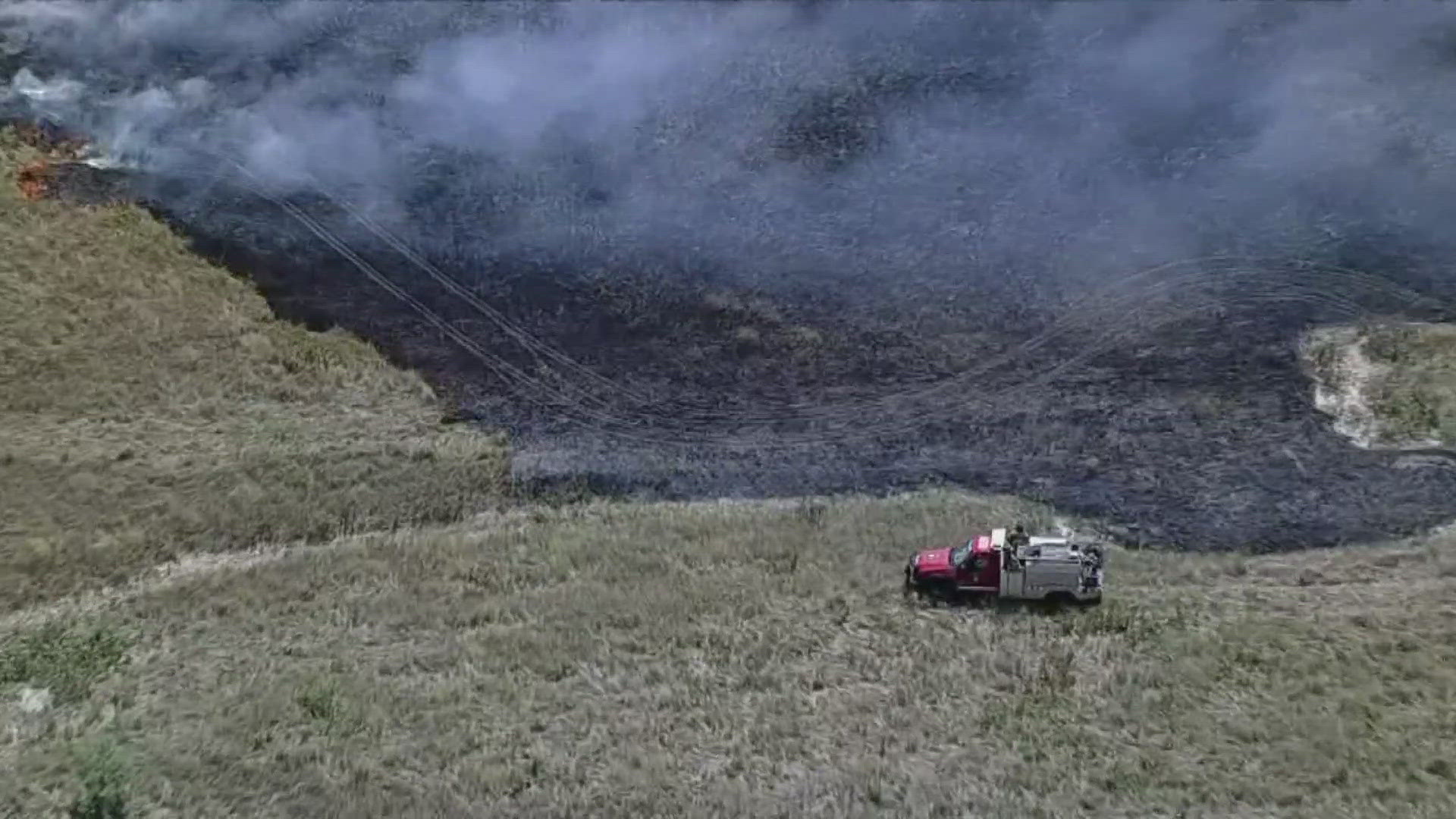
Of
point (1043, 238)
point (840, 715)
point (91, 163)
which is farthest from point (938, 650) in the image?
point (91, 163)

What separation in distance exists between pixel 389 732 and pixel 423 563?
4.19 metres

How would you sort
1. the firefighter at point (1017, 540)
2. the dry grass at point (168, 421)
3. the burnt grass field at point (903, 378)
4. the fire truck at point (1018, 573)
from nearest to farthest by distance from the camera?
1. the fire truck at point (1018, 573)
2. the firefighter at point (1017, 540)
3. the dry grass at point (168, 421)
4. the burnt grass field at point (903, 378)

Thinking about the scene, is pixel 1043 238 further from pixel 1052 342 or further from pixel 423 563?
pixel 423 563

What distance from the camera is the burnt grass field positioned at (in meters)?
23.9

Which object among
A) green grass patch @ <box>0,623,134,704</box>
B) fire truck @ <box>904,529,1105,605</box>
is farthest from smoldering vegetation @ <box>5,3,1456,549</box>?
green grass patch @ <box>0,623,134,704</box>

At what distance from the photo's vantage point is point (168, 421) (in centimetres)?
2606

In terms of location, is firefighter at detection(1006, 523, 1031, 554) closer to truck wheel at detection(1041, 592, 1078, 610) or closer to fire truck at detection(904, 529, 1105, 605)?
fire truck at detection(904, 529, 1105, 605)

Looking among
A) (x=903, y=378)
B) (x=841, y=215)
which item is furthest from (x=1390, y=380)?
(x=841, y=215)

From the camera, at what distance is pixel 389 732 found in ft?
62.3

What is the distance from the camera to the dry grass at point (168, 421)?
23.7 m

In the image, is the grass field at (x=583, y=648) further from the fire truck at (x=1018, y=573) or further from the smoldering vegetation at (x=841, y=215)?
the smoldering vegetation at (x=841, y=215)

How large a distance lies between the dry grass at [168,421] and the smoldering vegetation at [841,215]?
3.75ft

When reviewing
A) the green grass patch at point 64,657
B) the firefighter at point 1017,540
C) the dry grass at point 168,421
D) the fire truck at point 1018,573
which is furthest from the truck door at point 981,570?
the green grass patch at point 64,657

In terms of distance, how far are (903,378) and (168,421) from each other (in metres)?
14.1
